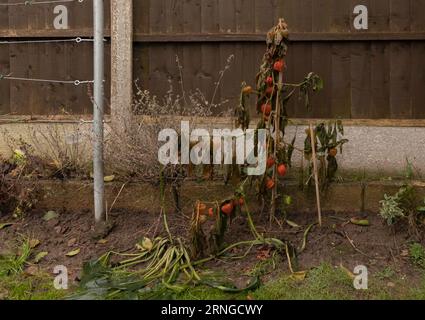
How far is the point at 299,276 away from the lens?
13.7 ft

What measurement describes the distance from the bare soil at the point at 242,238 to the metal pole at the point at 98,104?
0.32 m

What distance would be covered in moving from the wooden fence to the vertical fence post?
9 centimetres

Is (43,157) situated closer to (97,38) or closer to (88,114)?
(88,114)

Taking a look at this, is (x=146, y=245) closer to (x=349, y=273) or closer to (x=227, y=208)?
(x=227, y=208)

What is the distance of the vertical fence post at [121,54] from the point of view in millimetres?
5516

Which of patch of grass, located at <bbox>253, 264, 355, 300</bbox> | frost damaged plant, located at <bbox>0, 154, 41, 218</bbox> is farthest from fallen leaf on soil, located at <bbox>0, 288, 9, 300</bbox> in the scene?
patch of grass, located at <bbox>253, 264, 355, 300</bbox>

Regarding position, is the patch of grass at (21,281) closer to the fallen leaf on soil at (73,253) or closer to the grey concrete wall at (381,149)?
the fallen leaf on soil at (73,253)

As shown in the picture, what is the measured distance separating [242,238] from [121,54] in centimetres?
210

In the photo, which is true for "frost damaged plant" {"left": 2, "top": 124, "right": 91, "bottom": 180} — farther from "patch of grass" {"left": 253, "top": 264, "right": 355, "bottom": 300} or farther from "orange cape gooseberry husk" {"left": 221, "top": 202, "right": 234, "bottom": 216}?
"patch of grass" {"left": 253, "top": 264, "right": 355, "bottom": 300}

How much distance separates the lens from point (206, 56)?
219 inches

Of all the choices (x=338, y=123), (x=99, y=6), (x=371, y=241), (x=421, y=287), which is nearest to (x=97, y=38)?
(x=99, y=6)

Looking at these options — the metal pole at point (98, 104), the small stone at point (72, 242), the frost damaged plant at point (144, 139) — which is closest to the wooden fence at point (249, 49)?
the frost damaged plant at point (144, 139)

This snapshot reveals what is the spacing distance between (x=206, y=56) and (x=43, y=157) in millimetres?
1733

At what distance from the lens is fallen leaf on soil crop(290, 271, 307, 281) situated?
164 inches
